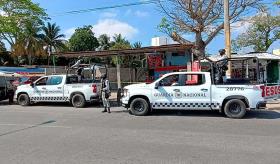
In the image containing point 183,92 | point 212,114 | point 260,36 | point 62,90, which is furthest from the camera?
point 260,36

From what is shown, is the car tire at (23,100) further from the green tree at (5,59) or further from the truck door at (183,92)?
the green tree at (5,59)

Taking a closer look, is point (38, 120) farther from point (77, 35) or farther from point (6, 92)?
point (77, 35)

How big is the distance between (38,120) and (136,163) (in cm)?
749

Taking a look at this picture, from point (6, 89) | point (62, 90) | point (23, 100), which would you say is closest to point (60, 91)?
point (62, 90)

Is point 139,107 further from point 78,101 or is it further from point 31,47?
point 31,47

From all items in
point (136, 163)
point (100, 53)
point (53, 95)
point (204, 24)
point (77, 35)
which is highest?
point (77, 35)

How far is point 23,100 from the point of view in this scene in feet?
65.0

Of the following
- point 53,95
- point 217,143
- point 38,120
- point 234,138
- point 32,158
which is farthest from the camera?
point 53,95

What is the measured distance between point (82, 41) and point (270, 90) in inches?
2017

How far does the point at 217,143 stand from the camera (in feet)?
28.8

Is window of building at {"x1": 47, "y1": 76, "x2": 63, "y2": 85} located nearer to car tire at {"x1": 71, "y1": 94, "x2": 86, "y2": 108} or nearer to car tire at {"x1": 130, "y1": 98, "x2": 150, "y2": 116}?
car tire at {"x1": 71, "y1": 94, "x2": 86, "y2": 108}

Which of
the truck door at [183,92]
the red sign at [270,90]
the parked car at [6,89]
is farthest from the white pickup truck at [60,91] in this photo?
the red sign at [270,90]

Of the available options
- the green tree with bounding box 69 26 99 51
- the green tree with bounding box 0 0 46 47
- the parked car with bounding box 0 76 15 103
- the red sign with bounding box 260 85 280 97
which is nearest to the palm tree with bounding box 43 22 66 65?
the green tree with bounding box 69 26 99 51

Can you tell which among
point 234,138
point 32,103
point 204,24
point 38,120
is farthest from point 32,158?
point 204,24
